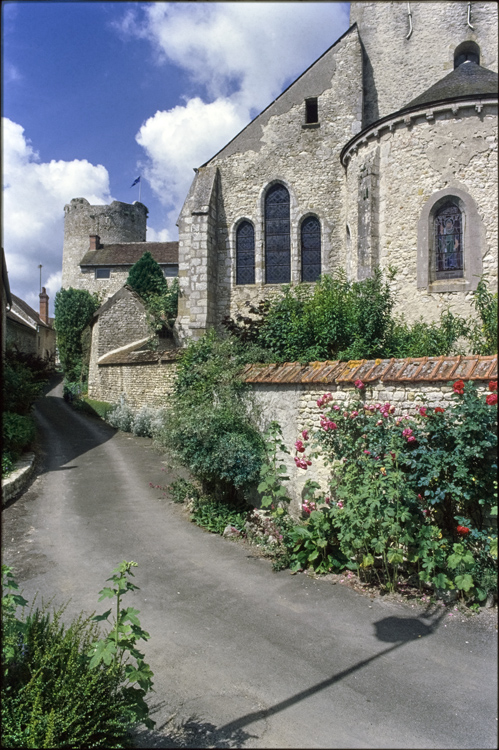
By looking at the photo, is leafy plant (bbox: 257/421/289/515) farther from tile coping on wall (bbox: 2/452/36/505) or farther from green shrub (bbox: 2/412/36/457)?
green shrub (bbox: 2/412/36/457)

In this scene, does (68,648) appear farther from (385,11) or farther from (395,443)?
(385,11)

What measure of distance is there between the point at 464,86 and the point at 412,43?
4943mm

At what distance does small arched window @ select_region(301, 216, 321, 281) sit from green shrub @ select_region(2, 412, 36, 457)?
872 centimetres

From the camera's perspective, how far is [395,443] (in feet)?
19.1

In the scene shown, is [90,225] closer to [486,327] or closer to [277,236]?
[277,236]

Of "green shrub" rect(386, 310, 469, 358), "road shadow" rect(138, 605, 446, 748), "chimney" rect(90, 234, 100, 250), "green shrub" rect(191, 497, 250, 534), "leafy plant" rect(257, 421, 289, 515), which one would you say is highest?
"chimney" rect(90, 234, 100, 250)

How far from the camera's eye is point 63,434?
1702 centimetres

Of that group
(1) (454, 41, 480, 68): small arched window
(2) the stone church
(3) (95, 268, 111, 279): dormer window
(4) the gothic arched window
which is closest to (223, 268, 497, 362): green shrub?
(2) the stone church

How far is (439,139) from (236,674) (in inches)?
405

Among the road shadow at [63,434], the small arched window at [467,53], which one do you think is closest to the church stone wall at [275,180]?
the small arched window at [467,53]

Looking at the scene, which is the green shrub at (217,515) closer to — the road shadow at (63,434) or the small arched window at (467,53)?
the road shadow at (63,434)

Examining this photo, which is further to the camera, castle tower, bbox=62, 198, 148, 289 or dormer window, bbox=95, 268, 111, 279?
castle tower, bbox=62, 198, 148, 289

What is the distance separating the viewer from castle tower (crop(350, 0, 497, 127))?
536 inches

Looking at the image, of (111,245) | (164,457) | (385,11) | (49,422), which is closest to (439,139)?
(385,11)
